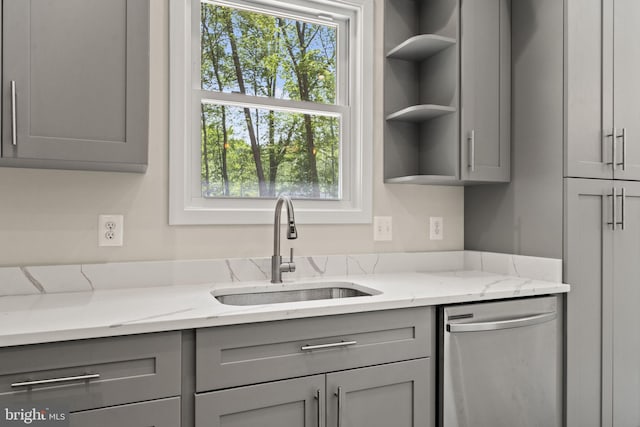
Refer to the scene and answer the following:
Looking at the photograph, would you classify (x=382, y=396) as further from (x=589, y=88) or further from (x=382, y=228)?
(x=589, y=88)

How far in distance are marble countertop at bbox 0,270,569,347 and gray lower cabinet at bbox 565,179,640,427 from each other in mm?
210

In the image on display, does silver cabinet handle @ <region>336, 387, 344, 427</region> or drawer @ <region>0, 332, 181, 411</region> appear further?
silver cabinet handle @ <region>336, 387, 344, 427</region>

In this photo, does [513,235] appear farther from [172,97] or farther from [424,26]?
[172,97]

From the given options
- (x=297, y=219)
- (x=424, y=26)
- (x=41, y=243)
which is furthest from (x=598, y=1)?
(x=41, y=243)

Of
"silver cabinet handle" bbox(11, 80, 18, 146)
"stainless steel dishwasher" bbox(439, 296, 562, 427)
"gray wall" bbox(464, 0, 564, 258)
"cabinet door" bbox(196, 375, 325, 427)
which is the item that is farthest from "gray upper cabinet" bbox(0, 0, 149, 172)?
"gray wall" bbox(464, 0, 564, 258)

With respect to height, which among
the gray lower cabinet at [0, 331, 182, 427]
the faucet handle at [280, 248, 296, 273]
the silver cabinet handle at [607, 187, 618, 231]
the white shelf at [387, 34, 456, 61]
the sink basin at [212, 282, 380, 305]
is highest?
the white shelf at [387, 34, 456, 61]

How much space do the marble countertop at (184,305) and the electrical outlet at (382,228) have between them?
28 cm

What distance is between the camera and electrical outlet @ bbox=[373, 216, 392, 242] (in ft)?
7.66

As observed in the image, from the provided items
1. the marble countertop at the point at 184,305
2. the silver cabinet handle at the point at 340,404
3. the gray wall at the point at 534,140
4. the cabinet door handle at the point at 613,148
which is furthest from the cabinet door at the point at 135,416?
the cabinet door handle at the point at 613,148

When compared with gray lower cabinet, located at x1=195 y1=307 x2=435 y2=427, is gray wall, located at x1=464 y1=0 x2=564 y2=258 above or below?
above

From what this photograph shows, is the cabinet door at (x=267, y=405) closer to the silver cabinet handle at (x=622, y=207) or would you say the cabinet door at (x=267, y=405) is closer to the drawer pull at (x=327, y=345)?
the drawer pull at (x=327, y=345)

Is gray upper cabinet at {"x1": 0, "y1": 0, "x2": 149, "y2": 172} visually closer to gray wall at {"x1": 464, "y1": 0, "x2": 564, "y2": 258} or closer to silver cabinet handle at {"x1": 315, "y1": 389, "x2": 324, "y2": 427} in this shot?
silver cabinet handle at {"x1": 315, "y1": 389, "x2": 324, "y2": 427}

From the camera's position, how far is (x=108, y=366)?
1229 millimetres

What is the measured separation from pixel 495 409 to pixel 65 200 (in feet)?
6.09
